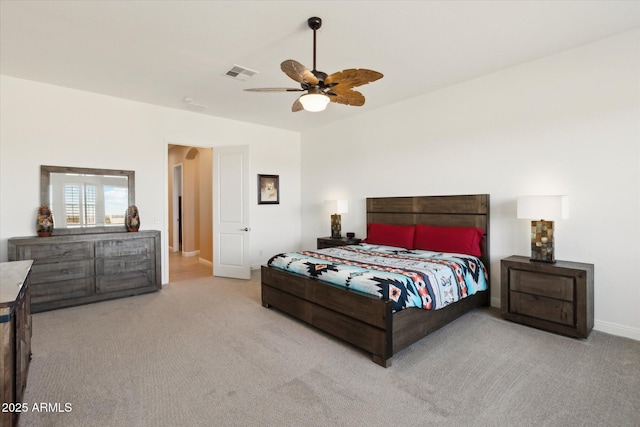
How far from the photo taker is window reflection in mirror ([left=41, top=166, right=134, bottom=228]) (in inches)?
Answer: 157

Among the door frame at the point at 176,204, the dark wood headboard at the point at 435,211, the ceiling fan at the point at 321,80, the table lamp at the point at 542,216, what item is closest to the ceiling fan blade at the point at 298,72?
the ceiling fan at the point at 321,80

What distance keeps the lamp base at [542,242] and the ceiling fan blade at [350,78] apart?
7.52ft

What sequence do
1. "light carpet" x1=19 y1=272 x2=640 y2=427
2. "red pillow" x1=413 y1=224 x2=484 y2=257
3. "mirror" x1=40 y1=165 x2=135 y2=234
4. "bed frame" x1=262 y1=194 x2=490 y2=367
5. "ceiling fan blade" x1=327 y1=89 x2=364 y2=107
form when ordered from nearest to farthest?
"light carpet" x1=19 y1=272 x2=640 y2=427
"bed frame" x1=262 y1=194 x2=490 y2=367
"ceiling fan blade" x1=327 y1=89 x2=364 y2=107
"red pillow" x1=413 y1=224 x2=484 y2=257
"mirror" x1=40 y1=165 x2=135 y2=234

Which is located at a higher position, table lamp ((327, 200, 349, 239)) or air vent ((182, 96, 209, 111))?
air vent ((182, 96, 209, 111))

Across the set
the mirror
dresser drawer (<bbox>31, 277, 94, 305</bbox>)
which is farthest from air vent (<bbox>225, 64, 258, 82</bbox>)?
dresser drawer (<bbox>31, 277, 94, 305</bbox>)

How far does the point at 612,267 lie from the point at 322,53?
3.54 meters

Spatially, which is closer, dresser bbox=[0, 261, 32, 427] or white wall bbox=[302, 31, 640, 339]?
dresser bbox=[0, 261, 32, 427]

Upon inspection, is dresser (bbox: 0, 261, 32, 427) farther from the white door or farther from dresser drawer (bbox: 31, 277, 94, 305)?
the white door

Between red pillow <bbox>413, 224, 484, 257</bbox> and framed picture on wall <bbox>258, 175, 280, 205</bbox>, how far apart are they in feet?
9.97

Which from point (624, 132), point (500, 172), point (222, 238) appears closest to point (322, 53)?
point (500, 172)

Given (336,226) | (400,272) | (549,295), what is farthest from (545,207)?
(336,226)

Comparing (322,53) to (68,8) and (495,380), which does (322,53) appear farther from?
(495,380)

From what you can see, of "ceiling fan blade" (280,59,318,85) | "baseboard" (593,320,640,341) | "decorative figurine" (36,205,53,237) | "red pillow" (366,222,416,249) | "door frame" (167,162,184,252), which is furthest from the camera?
"door frame" (167,162,184,252)

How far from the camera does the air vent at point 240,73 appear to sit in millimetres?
3518
